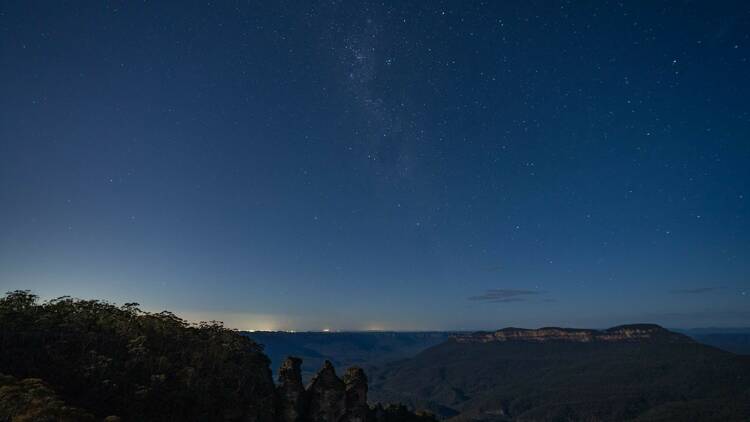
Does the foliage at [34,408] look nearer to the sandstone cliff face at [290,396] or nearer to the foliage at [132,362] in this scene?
the foliage at [132,362]

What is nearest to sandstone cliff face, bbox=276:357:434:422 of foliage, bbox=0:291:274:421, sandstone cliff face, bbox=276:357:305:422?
sandstone cliff face, bbox=276:357:305:422

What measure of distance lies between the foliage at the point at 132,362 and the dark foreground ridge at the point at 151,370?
13cm

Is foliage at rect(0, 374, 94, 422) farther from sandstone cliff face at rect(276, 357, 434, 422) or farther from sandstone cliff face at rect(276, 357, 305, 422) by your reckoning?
sandstone cliff face at rect(276, 357, 434, 422)

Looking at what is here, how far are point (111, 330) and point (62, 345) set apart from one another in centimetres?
1029

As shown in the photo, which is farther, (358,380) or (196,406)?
(358,380)

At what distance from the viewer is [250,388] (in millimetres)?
65938

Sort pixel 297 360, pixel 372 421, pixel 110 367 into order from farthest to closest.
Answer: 1. pixel 372 421
2. pixel 297 360
3. pixel 110 367

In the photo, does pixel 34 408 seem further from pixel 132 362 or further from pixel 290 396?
pixel 290 396

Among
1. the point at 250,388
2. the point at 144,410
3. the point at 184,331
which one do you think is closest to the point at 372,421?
the point at 250,388

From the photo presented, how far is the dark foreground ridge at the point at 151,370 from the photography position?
2124 inches

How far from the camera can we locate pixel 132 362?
200 feet

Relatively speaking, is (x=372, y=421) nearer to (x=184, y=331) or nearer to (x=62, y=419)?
(x=184, y=331)

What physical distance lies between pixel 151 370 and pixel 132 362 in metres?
2.76

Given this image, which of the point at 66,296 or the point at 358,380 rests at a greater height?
the point at 66,296
